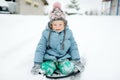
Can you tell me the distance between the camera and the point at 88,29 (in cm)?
157

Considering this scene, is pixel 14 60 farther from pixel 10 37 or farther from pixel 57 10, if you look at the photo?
pixel 57 10

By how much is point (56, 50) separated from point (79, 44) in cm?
27

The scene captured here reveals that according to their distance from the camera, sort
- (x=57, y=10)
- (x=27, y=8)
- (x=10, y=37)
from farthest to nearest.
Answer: (x=27, y=8) < (x=10, y=37) < (x=57, y=10)

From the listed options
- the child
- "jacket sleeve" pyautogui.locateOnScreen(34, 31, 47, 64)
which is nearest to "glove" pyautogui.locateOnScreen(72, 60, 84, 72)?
the child

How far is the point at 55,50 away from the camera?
1169 millimetres

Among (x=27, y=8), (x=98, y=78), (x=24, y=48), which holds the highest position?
(x=27, y=8)

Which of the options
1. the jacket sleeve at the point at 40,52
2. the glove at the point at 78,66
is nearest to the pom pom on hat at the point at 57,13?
the jacket sleeve at the point at 40,52

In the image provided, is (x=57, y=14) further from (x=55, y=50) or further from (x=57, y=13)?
(x=55, y=50)

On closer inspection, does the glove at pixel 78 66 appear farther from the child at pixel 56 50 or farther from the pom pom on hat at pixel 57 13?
the pom pom on hat at pixel 57 13

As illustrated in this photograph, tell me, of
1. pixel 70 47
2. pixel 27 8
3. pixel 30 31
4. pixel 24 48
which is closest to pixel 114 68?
pixel 70 47

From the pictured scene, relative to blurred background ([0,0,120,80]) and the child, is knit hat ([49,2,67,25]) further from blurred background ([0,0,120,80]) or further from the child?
blurred background ([0,0,120,80])

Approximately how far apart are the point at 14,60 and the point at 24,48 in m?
0.13

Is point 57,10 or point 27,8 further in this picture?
point 27,8

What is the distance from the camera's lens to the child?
1130 millimetres
